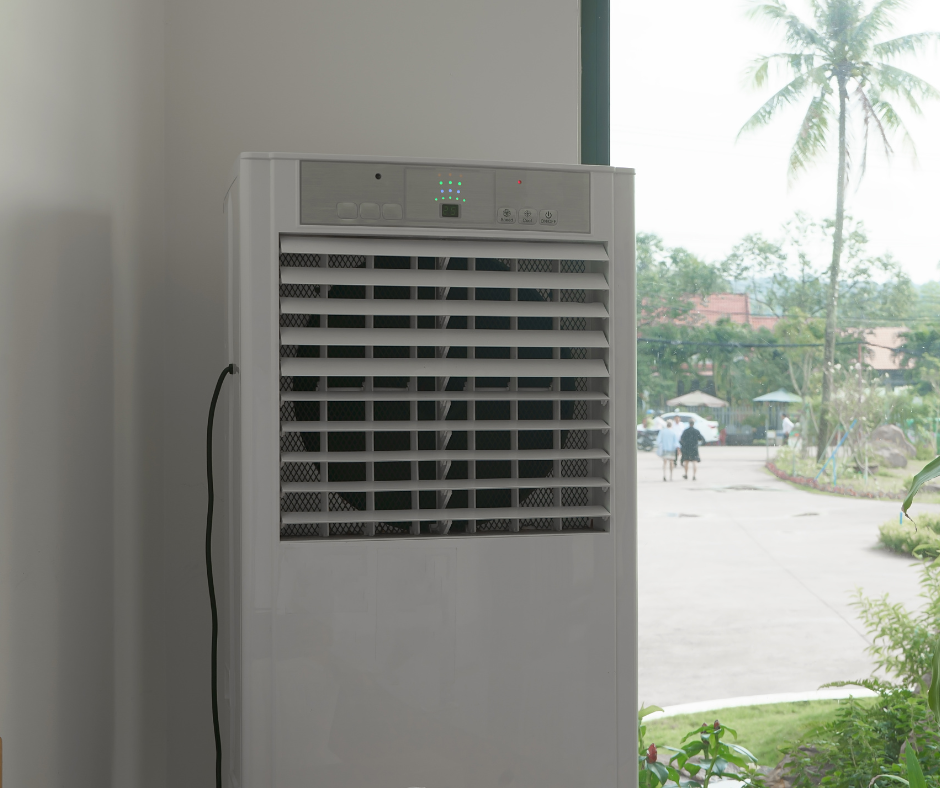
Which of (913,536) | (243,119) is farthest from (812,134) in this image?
(243,119)

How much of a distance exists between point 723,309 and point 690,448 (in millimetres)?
282

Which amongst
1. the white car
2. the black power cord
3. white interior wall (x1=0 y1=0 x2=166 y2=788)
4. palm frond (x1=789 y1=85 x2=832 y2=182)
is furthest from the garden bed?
white interior wall (x1=0 y1=0 x2=166 y2=788)

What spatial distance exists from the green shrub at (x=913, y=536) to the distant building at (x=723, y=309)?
51 centimetres

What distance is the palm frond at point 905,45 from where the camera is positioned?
1465mm

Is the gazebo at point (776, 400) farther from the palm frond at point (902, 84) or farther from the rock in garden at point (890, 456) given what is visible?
the palm frond at point (902, 84)

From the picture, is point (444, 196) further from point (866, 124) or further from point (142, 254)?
point (866, 124)

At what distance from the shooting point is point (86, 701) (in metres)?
0.93

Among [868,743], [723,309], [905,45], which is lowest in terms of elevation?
[868,743]

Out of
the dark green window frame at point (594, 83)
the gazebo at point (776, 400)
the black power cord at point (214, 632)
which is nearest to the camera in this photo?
the black power cord at point (214, 632)

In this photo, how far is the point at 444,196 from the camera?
0.85m

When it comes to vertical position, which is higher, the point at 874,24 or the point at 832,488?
the point at 874,24

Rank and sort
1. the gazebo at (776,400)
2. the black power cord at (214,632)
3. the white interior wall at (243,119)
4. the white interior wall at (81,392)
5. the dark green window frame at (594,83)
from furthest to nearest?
the gazebo at (776,400) → the dark green window frame at (594,83) → the white interior wall at (243,119) → the black power cord at (214,632) → the white interior wall at (81,392)

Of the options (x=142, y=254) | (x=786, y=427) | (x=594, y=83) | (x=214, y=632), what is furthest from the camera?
(x=786, y=427)

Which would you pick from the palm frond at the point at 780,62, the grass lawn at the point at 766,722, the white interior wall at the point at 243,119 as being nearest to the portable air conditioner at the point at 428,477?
the white interior wall at the point at 243,119
